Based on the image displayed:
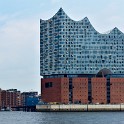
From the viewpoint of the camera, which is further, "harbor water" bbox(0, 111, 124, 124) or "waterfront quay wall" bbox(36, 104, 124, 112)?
"waterfront quay wall" bbox(36, 104, 124, 112)

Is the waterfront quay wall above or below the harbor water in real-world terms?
above

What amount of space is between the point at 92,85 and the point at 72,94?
787 centimetres

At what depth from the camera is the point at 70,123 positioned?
11319 cm

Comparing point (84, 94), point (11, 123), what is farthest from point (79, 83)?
point (11, 123)

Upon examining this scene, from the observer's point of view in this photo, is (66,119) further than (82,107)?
No

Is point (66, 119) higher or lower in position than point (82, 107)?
lower

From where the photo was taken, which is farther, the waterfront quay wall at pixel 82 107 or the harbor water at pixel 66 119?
the waterfront quay wall at pixel 82 107

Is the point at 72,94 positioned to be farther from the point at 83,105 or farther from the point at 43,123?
the point at 43,123

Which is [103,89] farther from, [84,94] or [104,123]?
[104,123]

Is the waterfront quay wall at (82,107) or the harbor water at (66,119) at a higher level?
the waterfront quay wall at (82,107)

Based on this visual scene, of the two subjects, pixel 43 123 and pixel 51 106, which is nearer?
pixel 43 123

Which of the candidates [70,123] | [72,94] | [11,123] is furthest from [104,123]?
[72,94]

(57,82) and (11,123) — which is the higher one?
(57,82)

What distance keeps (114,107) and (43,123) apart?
90.4 m
